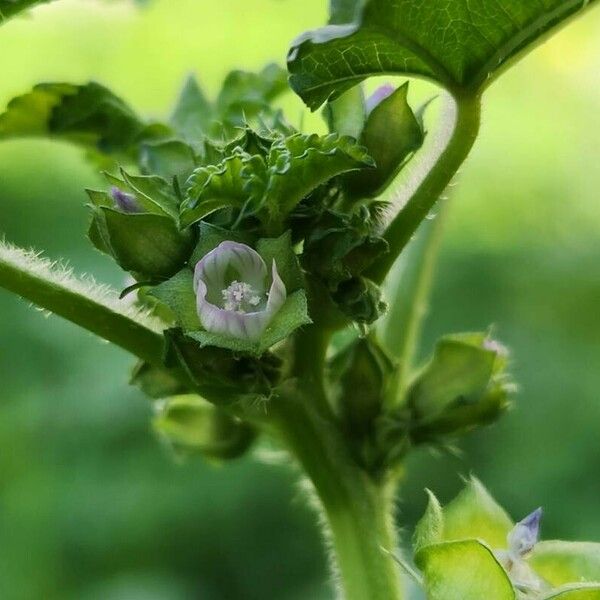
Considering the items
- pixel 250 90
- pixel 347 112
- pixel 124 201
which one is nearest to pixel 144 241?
pixel 124 201

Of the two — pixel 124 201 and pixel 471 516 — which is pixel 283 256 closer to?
pixel 124 201

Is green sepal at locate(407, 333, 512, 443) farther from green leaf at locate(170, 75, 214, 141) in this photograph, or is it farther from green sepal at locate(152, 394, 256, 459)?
green leaf at locate(170, 75, 214, 141)

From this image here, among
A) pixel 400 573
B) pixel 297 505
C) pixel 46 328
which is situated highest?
pixel 46 328

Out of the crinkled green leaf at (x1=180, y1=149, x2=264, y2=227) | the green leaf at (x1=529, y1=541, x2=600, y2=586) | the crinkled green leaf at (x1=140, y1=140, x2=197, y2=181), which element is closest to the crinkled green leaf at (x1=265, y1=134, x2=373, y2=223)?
the crinkled green leaf at (x1=180, y1=149, x2=264, y2=227)

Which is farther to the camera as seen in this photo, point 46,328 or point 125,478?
point 46,328

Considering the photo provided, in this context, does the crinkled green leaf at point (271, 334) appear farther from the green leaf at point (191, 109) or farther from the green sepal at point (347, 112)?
the green leaf at point (191, 109)

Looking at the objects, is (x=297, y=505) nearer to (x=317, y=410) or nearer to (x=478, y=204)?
(x=478, y=204)

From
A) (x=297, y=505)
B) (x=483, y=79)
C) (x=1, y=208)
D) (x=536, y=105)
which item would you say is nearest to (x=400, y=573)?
(x=483, y=79)
